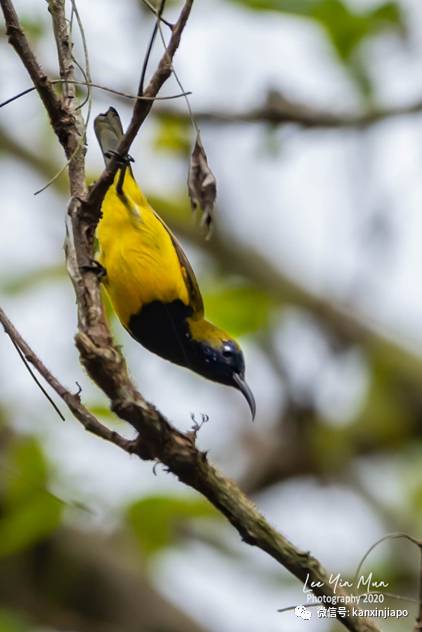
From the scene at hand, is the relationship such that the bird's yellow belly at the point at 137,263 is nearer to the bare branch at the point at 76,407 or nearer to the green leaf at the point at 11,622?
the bare branch at the point at 76,407

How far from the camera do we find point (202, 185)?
114 inches

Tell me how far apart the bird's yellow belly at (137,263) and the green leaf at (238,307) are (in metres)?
1.48

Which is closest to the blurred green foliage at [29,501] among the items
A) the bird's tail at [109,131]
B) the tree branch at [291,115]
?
the bird's tail at [109,131]

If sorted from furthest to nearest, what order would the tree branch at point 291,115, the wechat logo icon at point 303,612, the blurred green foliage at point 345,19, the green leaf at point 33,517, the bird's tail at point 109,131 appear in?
1. the tree branch at point 291,115
2. the blurred green foliage at point 345,19
3. the green leaf at point 33,517
4. the bird's tail at point 109,131
5. the wechat logo icon at point 303,612

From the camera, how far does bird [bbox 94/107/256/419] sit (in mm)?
4082

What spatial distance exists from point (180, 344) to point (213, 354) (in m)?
0.29

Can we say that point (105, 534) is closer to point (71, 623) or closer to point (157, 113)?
point (71, 623)

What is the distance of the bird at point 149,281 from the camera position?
4.08m

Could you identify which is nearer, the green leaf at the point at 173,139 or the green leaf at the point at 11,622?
the green leaf at the point at 11,622

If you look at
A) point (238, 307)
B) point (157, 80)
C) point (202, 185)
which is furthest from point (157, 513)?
point (157, 80)

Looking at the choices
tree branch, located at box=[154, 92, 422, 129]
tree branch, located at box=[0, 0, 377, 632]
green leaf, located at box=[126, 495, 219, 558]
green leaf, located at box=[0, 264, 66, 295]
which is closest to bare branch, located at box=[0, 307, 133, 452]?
tree branch, located at box=[0, 0, 377, 632]

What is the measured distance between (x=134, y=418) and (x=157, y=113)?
3132mm

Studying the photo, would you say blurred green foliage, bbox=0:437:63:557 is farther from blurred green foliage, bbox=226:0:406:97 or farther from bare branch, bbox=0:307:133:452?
blurred green foliage, bbox=226:0:406:97

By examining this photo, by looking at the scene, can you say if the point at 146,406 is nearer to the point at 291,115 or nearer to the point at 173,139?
the point at 291,115
